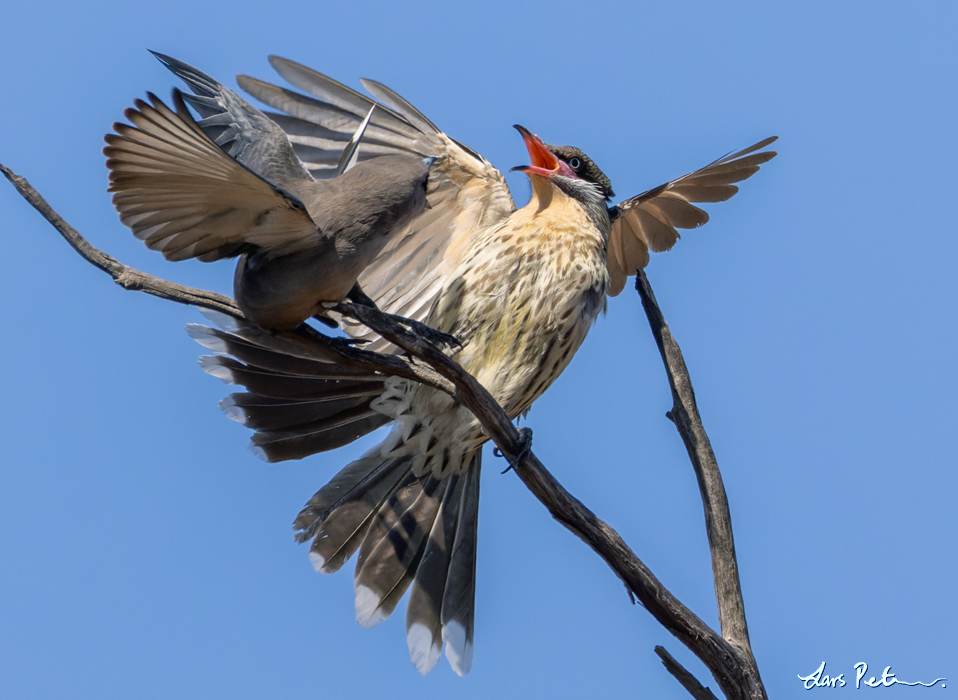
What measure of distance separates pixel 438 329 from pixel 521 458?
1108 millimetres

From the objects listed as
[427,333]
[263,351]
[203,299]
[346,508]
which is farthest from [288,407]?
[427,333]

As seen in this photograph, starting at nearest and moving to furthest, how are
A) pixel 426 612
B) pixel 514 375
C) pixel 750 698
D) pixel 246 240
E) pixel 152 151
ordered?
1. pixel 152 151
2. pixel 246 240
3. pixel 750 698
4. pixel 514 375
5. pixel 426 612

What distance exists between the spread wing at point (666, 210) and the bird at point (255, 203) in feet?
5.94

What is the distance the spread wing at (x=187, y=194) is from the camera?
9.41 ft

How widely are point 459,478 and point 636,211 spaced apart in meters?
1.65

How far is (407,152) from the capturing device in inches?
201

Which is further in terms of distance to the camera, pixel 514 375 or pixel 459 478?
pixel 459 478

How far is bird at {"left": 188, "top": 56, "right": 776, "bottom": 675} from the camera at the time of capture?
14.7ft

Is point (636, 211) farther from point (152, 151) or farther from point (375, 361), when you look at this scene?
point (152, 151)

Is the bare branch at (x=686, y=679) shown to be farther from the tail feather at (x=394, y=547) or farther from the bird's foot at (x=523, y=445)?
the tail feather at (x=394, y=547)

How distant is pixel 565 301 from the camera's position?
4.48 meters

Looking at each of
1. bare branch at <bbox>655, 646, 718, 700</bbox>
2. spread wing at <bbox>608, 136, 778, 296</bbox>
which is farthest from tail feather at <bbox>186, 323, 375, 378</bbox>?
bare branch at <bbox>655, 646, 718, 700</bbox>

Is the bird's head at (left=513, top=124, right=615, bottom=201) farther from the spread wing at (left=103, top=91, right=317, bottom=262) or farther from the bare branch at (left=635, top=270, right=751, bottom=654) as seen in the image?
the spread wing at (left=103, top=91, right=317, bottom=262)

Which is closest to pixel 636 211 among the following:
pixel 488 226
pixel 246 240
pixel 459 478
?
pixel 488 226
